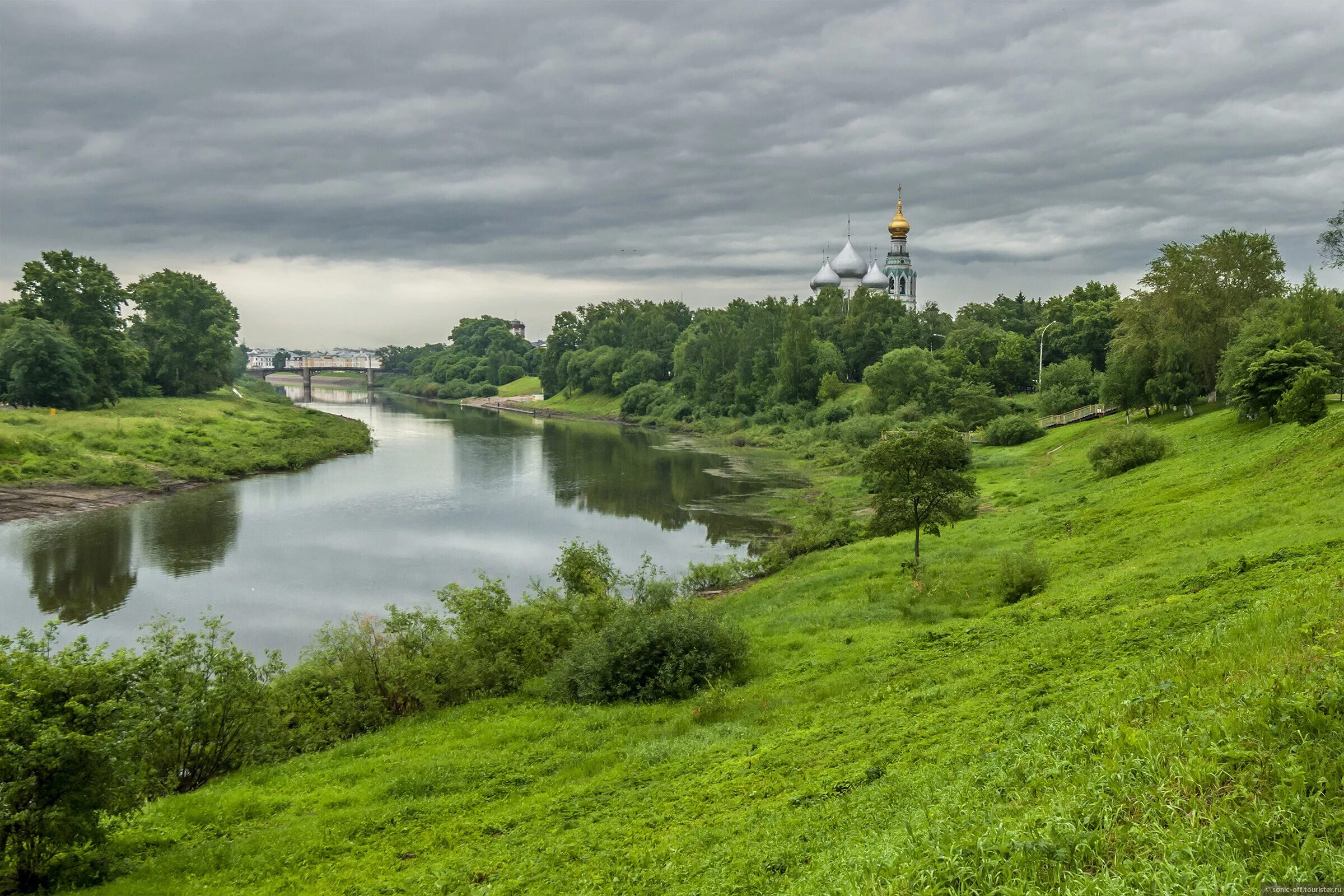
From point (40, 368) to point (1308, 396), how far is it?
327ft

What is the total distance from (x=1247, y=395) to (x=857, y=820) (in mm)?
40043

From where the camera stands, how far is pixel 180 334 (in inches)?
4242

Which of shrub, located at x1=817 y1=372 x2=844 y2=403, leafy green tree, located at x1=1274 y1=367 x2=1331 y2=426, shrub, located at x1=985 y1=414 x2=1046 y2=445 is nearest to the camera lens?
leafy green tree, located at x1=1274 y1=367 x2=1331 y2=426

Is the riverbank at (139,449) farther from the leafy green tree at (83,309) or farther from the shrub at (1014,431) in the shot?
the shrub at (1014,431)

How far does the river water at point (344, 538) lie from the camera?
38.5 metres

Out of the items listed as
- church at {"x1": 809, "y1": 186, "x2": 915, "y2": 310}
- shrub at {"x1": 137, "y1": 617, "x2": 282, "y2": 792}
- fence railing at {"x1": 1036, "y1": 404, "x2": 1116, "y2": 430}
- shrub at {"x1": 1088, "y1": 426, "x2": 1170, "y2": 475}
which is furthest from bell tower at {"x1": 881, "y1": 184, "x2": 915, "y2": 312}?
shrub at {"x1": 137, "y1": 617, "x2": 282, "y2": 792}

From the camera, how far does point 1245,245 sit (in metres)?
56.7

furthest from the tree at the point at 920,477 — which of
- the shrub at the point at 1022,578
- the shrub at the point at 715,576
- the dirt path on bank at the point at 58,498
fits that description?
the dirt path on bank at the point at 58,498

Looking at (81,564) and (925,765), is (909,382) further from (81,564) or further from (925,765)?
(925,765)

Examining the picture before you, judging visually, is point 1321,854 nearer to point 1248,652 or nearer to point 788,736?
point 1248,652

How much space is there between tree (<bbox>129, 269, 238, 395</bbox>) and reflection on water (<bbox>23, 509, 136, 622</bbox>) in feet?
187

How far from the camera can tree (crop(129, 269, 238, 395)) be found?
107 meters

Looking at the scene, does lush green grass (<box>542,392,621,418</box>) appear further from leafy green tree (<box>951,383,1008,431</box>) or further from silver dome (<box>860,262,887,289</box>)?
leafy green tree (<box>951,383,1008,431</box>)

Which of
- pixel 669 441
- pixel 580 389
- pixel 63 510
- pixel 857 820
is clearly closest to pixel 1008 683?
pixel 857 820
